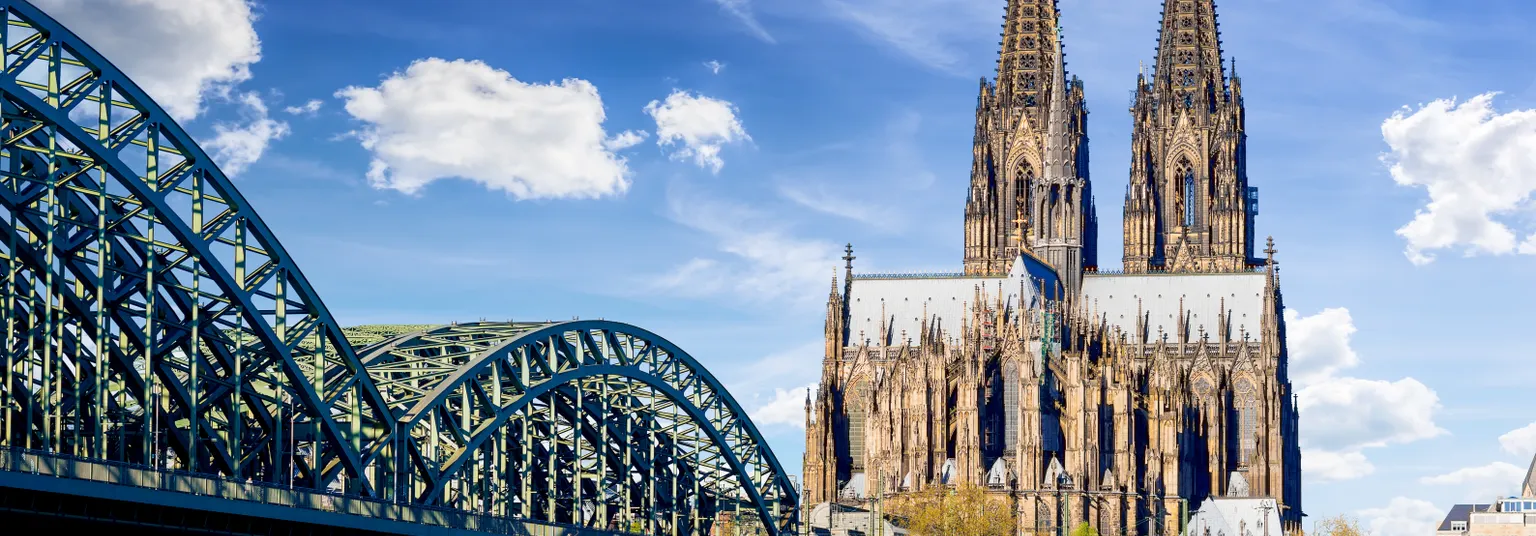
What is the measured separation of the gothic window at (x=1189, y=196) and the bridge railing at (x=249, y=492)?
324 ft

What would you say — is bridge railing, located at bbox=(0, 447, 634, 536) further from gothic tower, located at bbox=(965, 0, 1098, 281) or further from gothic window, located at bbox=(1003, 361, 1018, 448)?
gothic tower, located at bbox=(965, 0, 1098, 281)

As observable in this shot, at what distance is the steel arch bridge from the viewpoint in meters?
63.6

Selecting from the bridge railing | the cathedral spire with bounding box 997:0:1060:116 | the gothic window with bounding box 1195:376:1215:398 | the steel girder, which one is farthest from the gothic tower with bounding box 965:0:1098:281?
the bridge railing

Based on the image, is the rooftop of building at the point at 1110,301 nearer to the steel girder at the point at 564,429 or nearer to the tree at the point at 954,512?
the tree at the point at 954,512

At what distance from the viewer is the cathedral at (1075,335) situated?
14800 cm

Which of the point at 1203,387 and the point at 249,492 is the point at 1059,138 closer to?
the point at 1203,387

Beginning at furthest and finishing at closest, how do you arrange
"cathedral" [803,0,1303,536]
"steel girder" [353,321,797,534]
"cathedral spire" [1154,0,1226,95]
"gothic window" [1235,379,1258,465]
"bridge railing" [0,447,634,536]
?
"cathedral spire" [1154,0,1226,95] → "gothic window" [1235,379,1258,465] → "cathedral" [803,0,1303,536] → "steel girder" [353,321,797,534] → "bridge railing" [0,447,634,536]

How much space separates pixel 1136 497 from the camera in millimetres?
147250

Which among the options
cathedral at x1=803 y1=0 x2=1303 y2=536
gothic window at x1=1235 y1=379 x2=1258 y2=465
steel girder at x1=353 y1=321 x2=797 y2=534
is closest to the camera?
steel girder at x1=353 y1=321 x2=797 y2=534

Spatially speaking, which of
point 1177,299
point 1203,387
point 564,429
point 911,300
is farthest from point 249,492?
point 1177,299

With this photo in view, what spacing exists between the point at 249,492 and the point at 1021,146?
117864mm

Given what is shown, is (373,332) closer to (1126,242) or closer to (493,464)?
(493,464)

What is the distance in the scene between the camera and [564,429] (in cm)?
9594

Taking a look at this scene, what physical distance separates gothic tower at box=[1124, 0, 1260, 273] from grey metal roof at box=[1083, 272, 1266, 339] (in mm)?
6063
